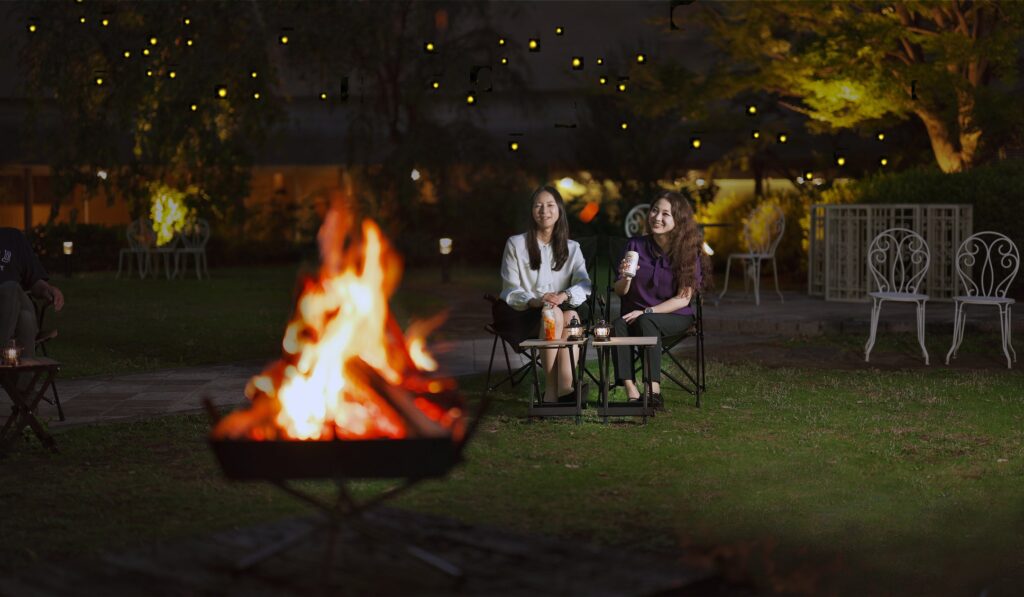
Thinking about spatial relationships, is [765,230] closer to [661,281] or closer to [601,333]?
[661,281]

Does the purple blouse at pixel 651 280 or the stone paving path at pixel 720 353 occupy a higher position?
the purple blouse at pixel 651 280

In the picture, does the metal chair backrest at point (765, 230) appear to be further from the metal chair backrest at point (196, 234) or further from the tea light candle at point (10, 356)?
the tea light candle at point (10, 356)

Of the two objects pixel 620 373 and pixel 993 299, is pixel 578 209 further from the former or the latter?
pixel 620 373

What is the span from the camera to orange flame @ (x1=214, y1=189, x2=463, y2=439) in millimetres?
3666

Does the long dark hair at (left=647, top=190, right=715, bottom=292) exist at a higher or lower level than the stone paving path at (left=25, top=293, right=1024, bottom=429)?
higher

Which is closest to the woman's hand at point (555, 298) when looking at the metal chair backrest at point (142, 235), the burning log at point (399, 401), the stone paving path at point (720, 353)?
the stone paving path at point (720, 353)

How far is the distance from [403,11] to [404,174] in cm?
222

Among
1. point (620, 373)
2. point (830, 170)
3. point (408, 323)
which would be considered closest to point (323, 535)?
point (620, 373)

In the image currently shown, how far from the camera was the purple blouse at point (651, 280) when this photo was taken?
7.04 m

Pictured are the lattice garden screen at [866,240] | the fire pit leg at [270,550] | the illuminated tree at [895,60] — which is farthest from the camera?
the illuminated tree at [895,60]

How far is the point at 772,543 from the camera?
427 centimetres

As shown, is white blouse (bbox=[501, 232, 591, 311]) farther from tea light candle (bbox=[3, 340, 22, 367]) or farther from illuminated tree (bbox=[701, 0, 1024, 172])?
illuminated tree (bbox=[701, 0, 1024, 172])

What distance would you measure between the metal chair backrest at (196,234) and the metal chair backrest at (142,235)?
1.32 ft

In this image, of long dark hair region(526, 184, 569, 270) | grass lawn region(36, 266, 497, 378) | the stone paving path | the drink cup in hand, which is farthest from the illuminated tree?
the drink cup in hand
